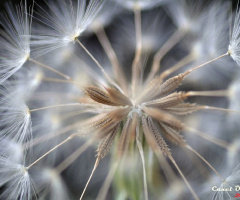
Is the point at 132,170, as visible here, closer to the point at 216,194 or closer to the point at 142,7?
the point at 216,194

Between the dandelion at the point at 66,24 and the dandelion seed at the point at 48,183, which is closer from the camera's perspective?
Result: the dandelion at the point at 66,24

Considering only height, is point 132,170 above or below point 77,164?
below

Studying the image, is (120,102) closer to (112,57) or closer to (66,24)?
(112,57)

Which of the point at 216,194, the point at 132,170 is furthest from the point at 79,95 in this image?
the point at 216,194

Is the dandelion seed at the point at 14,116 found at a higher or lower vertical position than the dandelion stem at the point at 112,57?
lower

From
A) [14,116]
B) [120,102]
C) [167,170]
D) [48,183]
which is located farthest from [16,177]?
[167,170]

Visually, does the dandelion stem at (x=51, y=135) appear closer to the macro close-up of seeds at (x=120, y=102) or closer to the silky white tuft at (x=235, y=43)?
the macro close-up of seeds at (x=120, y=102)

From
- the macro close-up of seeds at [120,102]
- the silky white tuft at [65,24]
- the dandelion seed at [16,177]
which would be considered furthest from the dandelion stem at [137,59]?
the dandelion seed at [16,177]
